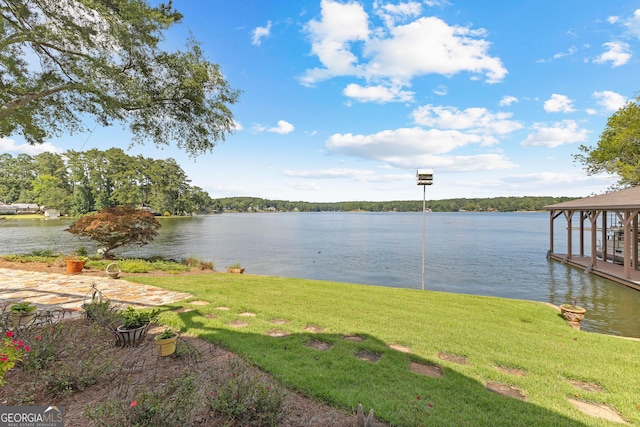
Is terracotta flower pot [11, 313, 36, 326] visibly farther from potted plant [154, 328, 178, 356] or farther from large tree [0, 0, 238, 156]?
large tree [0, 0, 238, 156]

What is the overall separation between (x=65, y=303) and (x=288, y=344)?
5.17 meters

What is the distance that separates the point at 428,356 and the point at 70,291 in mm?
8260

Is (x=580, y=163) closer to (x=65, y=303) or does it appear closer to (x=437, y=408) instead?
(x=437, y=408)

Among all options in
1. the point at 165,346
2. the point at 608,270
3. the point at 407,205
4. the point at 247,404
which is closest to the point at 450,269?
the point at 608,270

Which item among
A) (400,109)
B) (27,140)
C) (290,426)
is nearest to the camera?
(290,426)

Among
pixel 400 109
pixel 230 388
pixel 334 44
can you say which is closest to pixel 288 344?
pixel 230 388

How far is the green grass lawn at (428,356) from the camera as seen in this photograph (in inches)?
110

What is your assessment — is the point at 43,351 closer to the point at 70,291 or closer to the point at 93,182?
the point at 70,291

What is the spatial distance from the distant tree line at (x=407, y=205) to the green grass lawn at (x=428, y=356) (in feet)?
347

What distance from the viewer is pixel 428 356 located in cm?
397

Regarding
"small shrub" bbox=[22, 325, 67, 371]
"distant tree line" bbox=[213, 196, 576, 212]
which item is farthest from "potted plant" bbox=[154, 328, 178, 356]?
"distant tree line" bbox=[213, 196, 576, 212]

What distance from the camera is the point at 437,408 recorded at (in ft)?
8.91

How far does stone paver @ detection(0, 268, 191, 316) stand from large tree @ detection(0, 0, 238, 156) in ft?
13.9

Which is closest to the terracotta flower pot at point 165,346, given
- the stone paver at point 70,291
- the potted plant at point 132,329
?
the potted plant at point 132,329
